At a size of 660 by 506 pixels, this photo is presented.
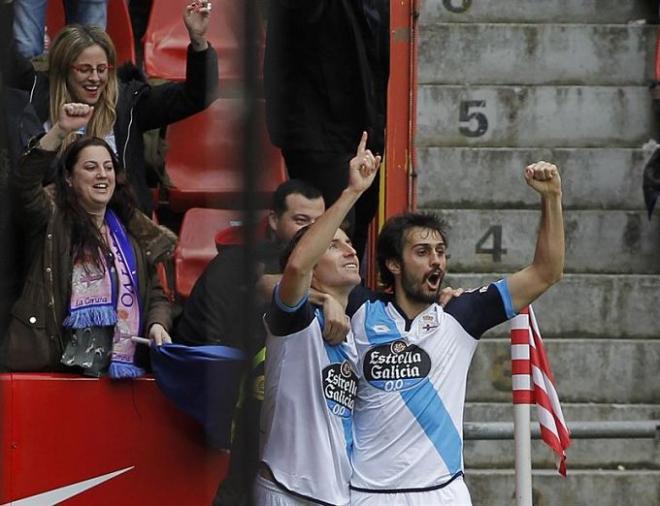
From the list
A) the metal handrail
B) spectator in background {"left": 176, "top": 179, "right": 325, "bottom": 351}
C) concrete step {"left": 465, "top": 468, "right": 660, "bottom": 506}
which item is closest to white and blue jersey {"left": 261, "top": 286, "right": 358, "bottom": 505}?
spectator in background {"left": 176, "top": 179, "right": 325, "bottom": 351}

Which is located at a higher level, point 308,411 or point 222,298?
point 222,298

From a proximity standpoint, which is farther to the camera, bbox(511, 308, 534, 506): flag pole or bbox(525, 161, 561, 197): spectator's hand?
bbox(511, 308, 534, 506): flag pole

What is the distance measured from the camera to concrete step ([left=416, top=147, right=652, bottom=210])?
798 centimetres

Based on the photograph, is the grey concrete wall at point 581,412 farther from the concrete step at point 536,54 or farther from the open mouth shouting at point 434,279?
the open mouth shouting at point 434,279

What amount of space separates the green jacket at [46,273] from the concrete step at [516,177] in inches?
142

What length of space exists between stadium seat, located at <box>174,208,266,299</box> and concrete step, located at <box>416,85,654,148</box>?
4311 millimetres

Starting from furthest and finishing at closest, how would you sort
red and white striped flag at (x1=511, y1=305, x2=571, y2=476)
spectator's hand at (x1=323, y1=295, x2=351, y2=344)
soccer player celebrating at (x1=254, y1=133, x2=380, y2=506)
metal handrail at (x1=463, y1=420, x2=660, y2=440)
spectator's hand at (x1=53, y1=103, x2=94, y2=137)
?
1. metal handrail at (x1=463, y1=420, x2=660, y2=440)
2. red and white striped flag at (x1=511, y1=305, x2=571, y2=476)
3. spectator's hand at (x1=323, y1=295, x2=351, y2=344)
4. soccer player celebrating at (x1=254, y1=133, x2=380, y2=506)
5. spectator's hand at (x1=53, y1=103, x2=94, y2=137)

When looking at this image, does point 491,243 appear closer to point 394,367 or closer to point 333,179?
point 333,179

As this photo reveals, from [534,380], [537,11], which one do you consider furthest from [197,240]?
[537,11]

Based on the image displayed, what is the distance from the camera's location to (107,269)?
442 cm

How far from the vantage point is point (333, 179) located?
5504mm

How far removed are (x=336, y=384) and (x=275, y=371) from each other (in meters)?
0.32

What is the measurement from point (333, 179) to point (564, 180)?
9.31ft

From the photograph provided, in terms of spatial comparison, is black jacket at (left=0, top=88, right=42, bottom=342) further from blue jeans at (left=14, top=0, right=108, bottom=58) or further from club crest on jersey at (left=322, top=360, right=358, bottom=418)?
club crest on jersey at (left=322, top=360, right=358, bottom=418)
